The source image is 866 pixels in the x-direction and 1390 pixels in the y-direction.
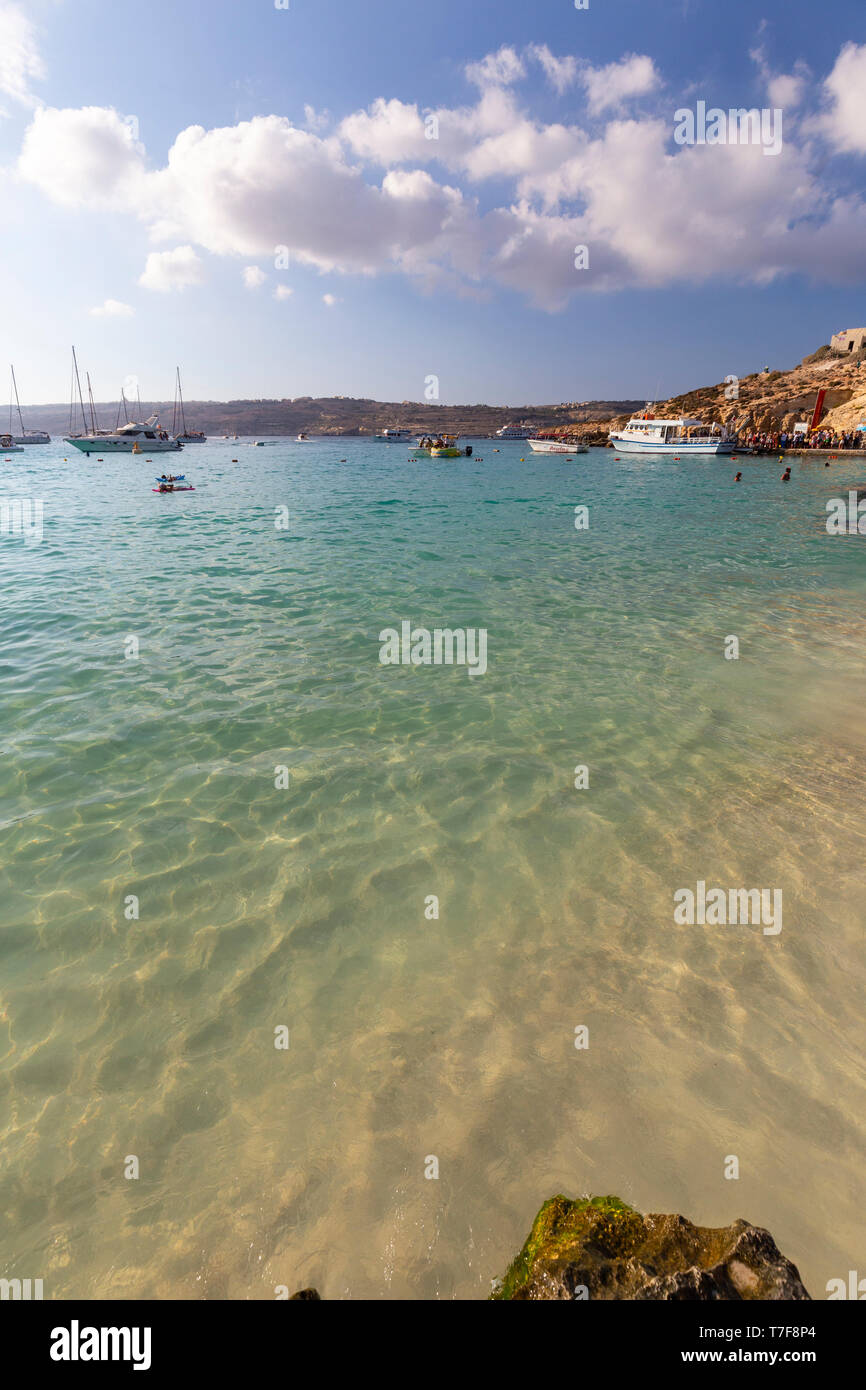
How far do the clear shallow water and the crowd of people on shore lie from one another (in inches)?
4048

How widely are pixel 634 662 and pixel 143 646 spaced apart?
10.5 meters

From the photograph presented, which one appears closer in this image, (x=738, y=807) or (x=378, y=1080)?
(x=378, y=1080)

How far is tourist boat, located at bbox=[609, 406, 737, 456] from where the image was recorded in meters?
95.2

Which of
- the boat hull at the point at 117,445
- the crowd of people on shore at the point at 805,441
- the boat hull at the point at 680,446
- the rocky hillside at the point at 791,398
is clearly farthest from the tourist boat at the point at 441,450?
the rocky hillside at the point at 791,398

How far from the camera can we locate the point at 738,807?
7.30 metres

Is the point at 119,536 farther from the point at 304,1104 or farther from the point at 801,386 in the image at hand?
the point at 801,386

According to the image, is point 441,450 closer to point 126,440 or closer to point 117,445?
point 126,440

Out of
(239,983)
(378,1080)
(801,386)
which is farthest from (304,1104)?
(801,386)

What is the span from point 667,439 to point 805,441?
84.8 ft

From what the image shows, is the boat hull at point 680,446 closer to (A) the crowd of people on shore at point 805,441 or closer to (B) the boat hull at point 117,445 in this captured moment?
(A) the crowd of people on shore at point 805,441

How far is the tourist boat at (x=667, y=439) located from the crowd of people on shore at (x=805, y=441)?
6.77 metres

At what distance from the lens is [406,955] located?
17.3ft

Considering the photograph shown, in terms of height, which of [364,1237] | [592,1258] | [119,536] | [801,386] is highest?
[801,386]

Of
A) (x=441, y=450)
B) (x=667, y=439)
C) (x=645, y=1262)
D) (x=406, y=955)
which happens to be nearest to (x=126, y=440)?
(x=441, y=450)
